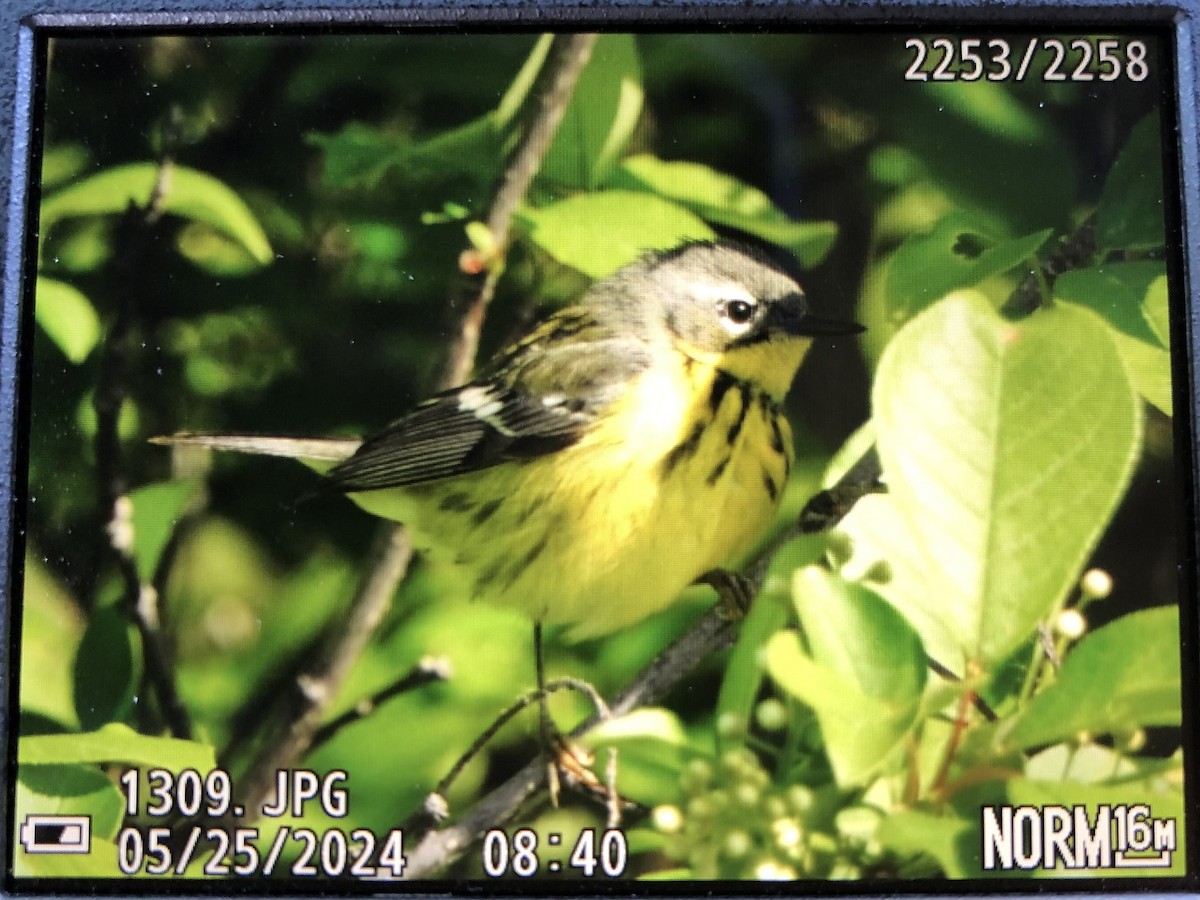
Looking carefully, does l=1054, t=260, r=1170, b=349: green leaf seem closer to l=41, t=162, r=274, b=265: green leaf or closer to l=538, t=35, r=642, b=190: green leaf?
l=538, t=35, r=642, b=190: green leaf

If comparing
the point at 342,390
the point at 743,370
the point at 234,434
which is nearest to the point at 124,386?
the point at 234,434

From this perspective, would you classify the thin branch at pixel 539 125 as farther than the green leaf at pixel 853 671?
Yes

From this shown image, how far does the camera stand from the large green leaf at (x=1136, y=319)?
1099 mm

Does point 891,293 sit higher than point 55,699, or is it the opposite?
point 891,293

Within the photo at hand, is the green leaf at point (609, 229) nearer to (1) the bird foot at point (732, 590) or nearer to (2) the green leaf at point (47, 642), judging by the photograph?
(1) the bird foot at point (732, 590)

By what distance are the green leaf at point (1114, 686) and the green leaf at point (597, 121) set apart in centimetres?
69

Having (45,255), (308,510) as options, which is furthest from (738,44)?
(45,255)

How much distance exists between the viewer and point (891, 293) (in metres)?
1.10

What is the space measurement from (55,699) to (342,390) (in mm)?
437

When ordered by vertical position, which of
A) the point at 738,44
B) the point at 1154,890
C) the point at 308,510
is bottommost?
the point at 1154,890

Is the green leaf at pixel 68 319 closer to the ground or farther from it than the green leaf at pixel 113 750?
farther from it

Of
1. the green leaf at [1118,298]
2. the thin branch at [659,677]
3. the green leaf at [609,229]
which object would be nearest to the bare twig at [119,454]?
the thin branch at [659,677]

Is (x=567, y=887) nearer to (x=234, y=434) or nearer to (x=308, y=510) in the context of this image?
(x=308, y=510)

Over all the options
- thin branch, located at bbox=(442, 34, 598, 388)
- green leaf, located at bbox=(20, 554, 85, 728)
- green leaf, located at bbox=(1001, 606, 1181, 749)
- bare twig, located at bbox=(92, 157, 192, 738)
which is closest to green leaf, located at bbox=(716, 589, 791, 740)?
green leaf, located at bbox=(1001, 606, 1181, 749)
